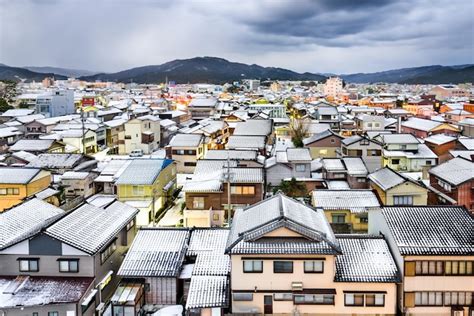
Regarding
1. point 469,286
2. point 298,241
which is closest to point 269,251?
point 298,241

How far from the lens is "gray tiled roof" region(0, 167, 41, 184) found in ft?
93.6

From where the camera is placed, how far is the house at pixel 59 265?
1465 cm

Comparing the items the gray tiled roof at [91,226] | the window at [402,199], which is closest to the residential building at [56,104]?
the gray tiled roof at [91,226]

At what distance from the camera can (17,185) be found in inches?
1115

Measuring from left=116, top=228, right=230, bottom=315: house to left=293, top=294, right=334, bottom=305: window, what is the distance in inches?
93.7

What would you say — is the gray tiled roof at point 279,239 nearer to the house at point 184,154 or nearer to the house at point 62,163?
the house at point 62,163

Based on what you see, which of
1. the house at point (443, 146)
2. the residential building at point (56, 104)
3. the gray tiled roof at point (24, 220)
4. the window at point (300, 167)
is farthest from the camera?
the residential building at point (56, 104)

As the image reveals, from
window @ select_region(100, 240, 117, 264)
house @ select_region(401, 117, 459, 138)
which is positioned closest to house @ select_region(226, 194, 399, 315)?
window @ select_region(100, 240, 117, 264)

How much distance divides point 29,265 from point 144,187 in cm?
1180

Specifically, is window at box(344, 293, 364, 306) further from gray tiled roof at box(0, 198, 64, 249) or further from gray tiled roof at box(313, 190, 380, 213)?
gray tiled roof at box(0, 198, 64, 249)

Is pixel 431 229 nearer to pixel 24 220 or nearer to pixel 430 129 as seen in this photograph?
pixel 24 220

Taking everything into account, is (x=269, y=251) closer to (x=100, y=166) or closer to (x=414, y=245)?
(x=414, y=245)

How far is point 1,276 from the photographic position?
16.1 metres

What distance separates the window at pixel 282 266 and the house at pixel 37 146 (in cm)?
3370
